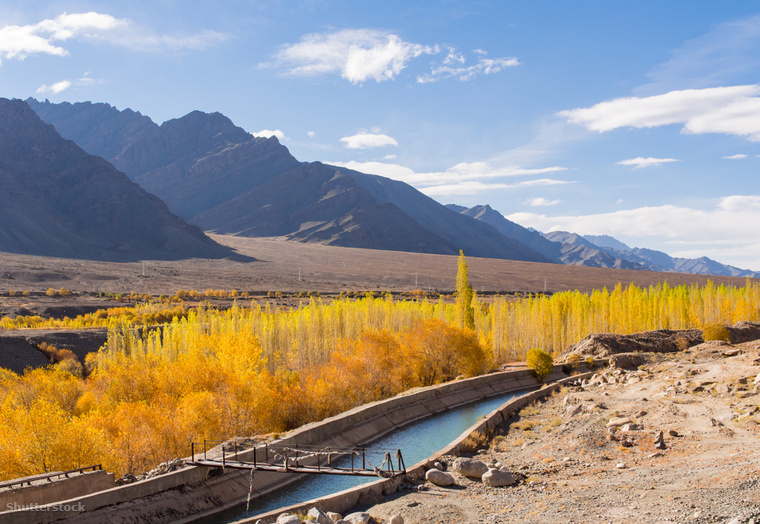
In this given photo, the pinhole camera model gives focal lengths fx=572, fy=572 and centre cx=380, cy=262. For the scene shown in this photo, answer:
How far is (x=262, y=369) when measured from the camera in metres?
42.9

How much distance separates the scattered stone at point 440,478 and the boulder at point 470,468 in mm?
807

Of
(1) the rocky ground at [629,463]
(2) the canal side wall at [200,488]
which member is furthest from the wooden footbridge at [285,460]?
(1) the rocky ground at [629,463]

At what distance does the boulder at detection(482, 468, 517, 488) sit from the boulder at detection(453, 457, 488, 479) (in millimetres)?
914

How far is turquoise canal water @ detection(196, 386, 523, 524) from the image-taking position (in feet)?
71.4

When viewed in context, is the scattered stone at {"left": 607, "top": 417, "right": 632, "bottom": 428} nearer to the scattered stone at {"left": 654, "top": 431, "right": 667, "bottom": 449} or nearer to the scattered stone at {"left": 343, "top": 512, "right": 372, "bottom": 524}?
the scattered stone at {"left": 654, "top": 431, "right": 667, "bottom": 449}

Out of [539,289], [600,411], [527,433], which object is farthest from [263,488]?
[539,289]

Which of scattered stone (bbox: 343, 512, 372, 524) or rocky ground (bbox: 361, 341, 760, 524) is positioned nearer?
rocky ground (bbox: 361, 341, 760, 524)

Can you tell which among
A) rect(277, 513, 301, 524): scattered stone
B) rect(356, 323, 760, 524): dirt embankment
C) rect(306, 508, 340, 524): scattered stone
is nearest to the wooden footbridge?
rect(356, 323, 760, 524): dirt embankment

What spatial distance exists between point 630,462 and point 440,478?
21.1 ft

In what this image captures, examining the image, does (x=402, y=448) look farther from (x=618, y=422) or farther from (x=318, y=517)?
(x=318, y=517)

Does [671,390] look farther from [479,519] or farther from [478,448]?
[479,519]

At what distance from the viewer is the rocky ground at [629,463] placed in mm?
14266

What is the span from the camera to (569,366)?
55.1 m

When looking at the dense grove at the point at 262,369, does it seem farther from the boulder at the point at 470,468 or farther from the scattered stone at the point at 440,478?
the boulder at the point at 470,468
